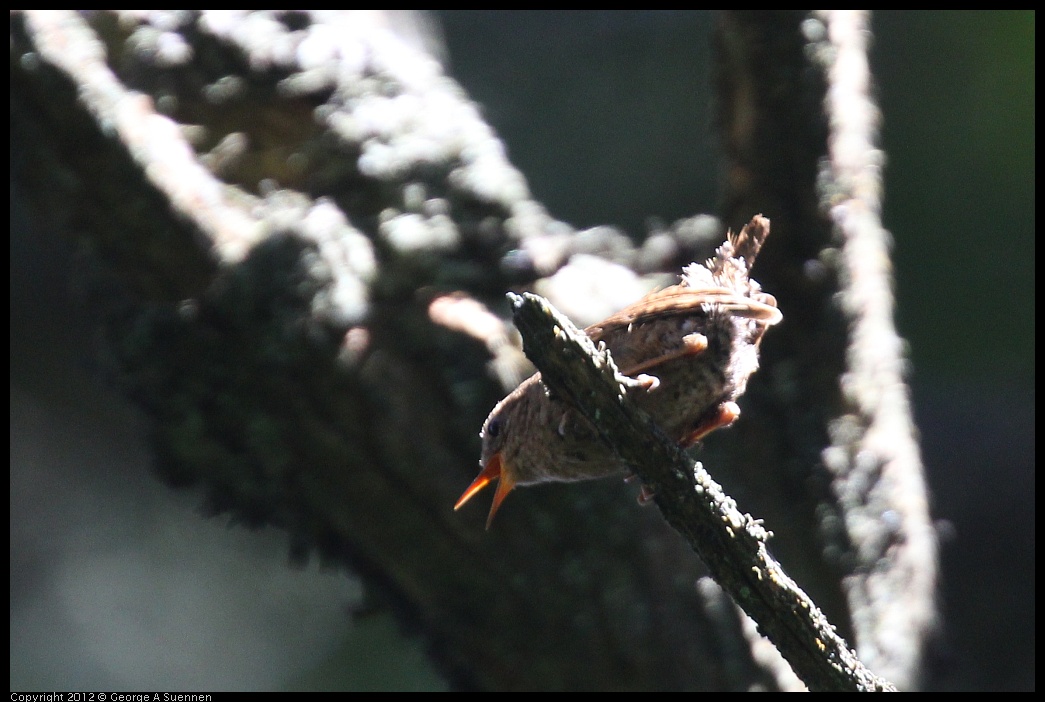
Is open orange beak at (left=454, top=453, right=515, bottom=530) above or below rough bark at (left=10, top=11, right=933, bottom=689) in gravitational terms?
above

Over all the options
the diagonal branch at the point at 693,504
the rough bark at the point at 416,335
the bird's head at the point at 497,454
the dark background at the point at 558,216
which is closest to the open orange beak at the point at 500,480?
the bird's head at the point at 497,454

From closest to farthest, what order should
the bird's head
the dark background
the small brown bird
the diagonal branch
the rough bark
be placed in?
the diagonal branch < the small brown bird < the bird's head < the rough bark < the dark background

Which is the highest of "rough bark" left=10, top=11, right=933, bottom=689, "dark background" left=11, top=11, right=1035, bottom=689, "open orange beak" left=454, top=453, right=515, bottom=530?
"open orange beak" left=454, top=453, right=515, bottom=530

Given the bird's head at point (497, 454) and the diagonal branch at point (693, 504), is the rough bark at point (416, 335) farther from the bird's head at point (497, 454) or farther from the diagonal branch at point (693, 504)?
the diagonal branch at point (693, 504)

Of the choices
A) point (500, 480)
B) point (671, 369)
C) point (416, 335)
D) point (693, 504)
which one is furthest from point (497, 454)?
point (416, 335)

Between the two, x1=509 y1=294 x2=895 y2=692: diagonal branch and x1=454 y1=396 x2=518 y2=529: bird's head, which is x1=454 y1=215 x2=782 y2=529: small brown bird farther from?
x1=509 y1=294 x2=895 y2=692: diagonal branch

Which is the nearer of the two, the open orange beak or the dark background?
the open orange beak

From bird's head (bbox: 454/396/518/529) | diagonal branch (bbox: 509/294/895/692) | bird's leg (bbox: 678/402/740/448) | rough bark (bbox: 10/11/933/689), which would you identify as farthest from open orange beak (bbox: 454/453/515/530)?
rough bark (bbox: 10/11/933/689)
